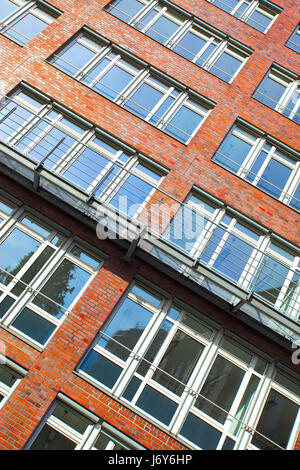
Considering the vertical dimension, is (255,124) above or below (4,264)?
above

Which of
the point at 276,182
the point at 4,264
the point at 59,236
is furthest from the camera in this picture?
the point at 276,182

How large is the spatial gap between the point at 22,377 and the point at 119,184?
5.36 metres

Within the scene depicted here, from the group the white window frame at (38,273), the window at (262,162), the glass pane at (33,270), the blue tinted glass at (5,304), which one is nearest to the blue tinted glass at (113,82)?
the window at (262,162)

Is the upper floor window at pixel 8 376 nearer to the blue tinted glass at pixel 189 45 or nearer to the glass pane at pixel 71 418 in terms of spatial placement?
the glass pane at pixel 71 418

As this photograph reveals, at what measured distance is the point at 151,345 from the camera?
9.11 metres

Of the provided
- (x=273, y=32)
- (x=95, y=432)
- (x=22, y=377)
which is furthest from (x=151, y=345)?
(x=273, y=32)

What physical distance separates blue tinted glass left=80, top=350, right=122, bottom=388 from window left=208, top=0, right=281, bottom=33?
14.2 meters

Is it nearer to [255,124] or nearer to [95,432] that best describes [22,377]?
[95,432]

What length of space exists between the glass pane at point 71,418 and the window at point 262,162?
8.07m

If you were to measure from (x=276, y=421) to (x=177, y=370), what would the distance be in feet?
8.74

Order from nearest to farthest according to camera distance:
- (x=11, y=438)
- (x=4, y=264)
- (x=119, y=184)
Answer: (x=11, y=438)
(x=4, y=264)
(x=119, y=184)

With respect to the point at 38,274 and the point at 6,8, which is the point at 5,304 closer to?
the point at 38,274

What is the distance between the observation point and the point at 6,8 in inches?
520
